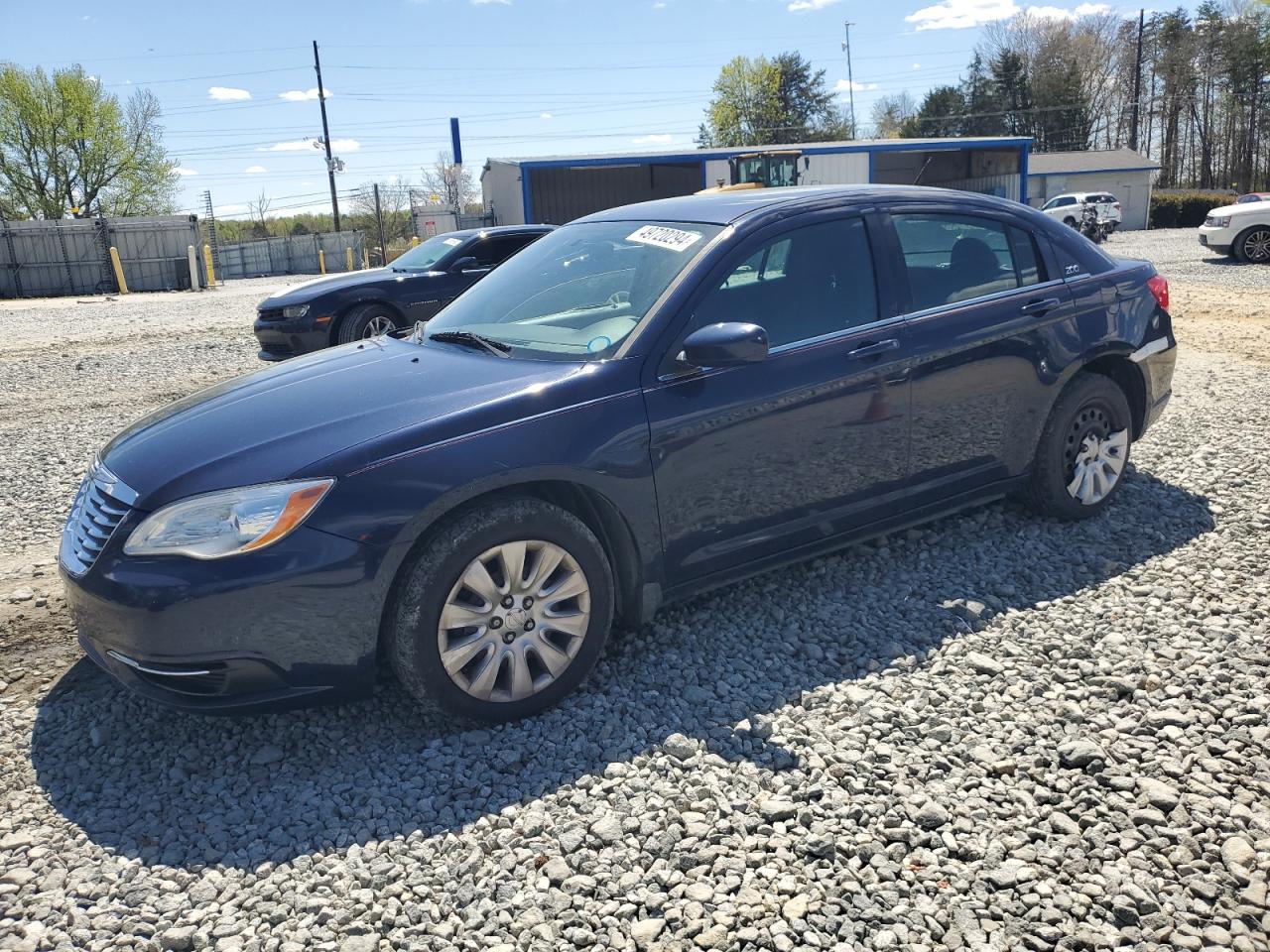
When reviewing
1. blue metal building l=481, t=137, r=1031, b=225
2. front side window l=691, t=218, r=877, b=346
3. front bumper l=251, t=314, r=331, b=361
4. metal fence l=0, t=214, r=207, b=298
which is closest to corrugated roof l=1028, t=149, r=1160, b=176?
blue metal building l=481, t=137, r=1031, b=225

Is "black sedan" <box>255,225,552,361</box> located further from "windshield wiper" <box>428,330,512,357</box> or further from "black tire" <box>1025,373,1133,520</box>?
"black tire" <box>1025,373,1133,520</box>

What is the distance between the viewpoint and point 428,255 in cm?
1156

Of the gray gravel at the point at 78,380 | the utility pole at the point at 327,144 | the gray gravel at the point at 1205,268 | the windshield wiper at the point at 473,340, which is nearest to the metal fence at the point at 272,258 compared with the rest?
the utility pole at the point at 327,144

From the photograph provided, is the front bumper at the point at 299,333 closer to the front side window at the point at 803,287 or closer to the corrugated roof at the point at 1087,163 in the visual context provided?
the front side window at the point at 803,287

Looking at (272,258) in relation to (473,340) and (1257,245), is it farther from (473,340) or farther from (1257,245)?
(473,340)

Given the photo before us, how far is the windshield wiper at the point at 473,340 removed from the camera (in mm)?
3746

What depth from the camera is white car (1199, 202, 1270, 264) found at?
19.7 metres

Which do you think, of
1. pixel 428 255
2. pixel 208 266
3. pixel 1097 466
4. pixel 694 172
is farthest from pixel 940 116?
pixel 1097 466

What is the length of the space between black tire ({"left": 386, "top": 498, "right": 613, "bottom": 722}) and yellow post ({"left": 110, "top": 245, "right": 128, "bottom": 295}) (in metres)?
35.0

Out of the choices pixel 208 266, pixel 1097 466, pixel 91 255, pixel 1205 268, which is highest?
pixel 91 255

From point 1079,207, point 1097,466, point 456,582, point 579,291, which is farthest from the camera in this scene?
point 1079,207

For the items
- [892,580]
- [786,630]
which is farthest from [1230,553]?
[786,630]

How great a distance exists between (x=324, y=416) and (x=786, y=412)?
1718 mm

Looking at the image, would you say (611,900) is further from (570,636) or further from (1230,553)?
(1230,553)
